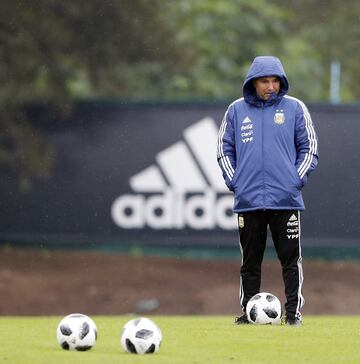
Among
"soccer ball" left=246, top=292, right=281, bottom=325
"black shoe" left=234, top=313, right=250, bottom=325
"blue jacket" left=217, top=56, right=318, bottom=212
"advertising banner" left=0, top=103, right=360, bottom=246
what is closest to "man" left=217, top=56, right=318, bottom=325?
"blue jacket" left=217, top=56, right=318, bottom=212

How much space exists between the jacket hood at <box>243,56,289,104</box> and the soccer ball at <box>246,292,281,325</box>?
1.63 meters

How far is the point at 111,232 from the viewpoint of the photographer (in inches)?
892

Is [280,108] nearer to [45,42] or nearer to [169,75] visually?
[45,42]

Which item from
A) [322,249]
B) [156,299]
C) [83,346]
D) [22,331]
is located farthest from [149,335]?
[322,249]

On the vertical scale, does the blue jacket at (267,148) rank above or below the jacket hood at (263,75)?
below

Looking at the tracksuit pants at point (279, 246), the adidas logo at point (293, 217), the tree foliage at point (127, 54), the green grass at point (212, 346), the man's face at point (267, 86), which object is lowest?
the green grass at point (212, 346)

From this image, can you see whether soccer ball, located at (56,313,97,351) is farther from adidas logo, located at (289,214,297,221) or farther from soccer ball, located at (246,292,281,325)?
adidas logo, located at (289,214,297,221)

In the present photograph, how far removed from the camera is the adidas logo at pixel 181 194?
2236 cm

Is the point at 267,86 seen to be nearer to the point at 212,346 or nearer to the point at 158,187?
the point at 212,346

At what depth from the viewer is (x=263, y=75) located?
39.1 ft

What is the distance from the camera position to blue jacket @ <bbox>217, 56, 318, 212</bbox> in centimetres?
1184

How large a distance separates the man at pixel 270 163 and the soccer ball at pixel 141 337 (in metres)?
2.54

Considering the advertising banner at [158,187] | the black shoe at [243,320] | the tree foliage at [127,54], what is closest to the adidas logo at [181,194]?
the advertising banner at [158,187]

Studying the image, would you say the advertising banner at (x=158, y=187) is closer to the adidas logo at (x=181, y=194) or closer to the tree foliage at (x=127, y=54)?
the adidas logo at (x=181, y=194)
